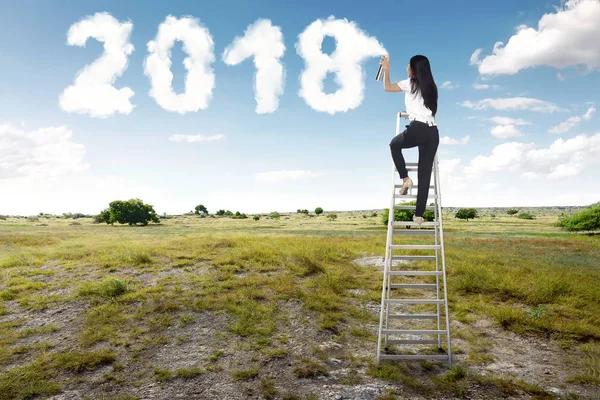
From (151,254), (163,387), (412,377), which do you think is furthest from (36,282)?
(412,377)

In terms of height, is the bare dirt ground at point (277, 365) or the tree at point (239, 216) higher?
the tree at point (239, 216)

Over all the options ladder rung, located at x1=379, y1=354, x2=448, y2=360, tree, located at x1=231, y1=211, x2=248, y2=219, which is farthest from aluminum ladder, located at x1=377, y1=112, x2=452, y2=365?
tree, located at x1=231, y1=211, x2=248, y2=219

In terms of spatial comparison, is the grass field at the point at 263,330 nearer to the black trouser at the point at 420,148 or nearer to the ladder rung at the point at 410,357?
the ladder rung at the point at 410,357

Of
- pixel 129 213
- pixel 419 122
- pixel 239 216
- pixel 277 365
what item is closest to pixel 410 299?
pixel 277 365

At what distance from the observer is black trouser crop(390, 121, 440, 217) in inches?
286

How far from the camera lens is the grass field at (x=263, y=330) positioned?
7738mm

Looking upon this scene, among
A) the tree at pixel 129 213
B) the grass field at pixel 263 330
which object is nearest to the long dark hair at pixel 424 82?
the grass field at pixel 263 330

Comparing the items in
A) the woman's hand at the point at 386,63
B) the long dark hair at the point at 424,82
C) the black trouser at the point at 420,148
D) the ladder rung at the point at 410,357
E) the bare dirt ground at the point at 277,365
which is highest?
the woman's hand at the point at 386,63

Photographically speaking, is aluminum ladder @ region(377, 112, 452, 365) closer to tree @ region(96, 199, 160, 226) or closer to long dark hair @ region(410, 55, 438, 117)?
long dark hair @ region(410, 55, 438, 117)

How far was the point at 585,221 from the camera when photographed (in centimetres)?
5950

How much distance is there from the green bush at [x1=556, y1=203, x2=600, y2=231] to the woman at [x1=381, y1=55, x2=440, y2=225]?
69100 mm

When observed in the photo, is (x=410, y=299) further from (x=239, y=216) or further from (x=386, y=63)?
(x=239, y=216)

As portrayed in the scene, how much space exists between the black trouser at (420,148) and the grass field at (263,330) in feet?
13.8

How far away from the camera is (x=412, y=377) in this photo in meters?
7.89
